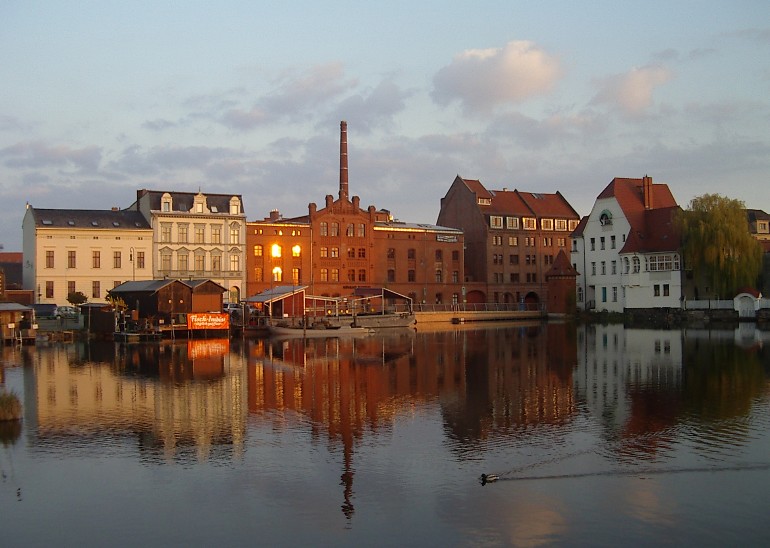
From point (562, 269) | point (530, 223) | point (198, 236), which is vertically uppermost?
point (530, 223)

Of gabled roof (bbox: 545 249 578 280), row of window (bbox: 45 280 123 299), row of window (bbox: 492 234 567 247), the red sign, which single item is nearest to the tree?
gabled roof (bbox: 545 249 578 280)

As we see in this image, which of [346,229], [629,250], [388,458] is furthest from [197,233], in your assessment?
[388,458]

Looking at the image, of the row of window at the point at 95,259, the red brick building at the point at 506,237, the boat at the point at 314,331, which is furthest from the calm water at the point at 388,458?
the red brick building at the point at 506,237

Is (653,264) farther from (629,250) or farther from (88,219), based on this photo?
(88,219)

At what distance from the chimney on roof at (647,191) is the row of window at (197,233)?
42.6 m

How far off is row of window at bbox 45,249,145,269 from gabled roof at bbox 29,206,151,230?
2.32 m

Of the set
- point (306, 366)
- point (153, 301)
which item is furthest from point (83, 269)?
point (306, 366)

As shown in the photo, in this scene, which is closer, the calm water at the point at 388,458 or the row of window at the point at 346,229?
the calm water at the point at 388,458

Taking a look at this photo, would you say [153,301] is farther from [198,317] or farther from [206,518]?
[206,518]

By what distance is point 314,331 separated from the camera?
5716 cm

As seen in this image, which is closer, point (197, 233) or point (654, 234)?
point (197, 233)

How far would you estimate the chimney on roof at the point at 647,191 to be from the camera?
82.1 metres

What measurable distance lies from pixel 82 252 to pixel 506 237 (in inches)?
1879

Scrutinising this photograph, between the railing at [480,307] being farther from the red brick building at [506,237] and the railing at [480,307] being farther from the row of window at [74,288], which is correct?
the row of window at [74,288]
